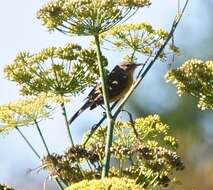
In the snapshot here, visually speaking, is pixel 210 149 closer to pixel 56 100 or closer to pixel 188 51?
pixel 188 51

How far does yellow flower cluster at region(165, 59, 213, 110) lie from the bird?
1.64 feet

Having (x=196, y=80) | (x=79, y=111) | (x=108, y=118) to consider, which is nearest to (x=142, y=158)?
(x=108, y=118)

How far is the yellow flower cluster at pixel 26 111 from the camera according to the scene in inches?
215

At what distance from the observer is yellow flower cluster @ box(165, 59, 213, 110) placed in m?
6.02

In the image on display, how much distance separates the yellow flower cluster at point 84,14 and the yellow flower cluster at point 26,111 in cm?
45

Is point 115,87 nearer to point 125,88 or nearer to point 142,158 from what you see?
point 125,88

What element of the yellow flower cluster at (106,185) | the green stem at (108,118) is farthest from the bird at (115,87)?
the yellow flower cluster at (106,185)

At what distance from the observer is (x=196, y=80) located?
6.07 metres

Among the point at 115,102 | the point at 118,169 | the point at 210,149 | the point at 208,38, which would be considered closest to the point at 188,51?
the point at 208,38

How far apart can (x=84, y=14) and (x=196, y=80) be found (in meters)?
0.85

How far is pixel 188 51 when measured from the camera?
56.6ft

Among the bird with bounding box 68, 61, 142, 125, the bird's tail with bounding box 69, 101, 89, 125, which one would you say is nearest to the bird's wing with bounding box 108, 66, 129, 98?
the bird with bounding box 68, 61, 142, 125

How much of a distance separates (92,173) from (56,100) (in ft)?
1.39

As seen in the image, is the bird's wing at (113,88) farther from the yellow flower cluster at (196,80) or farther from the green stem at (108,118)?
the green stem at (108,118)
